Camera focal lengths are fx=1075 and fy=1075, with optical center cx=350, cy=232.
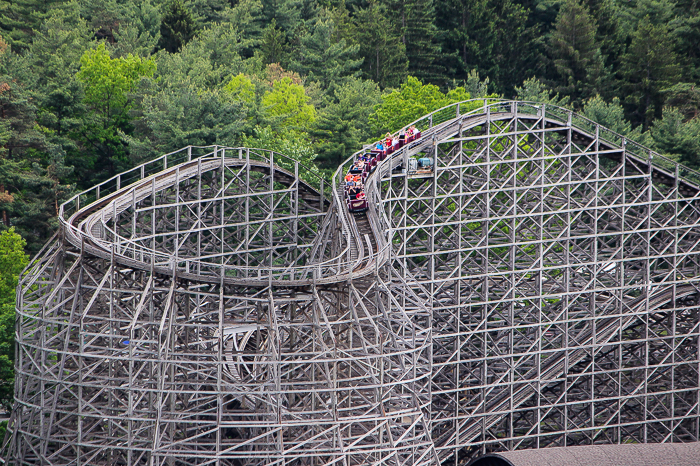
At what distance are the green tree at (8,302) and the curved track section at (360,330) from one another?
938 mm

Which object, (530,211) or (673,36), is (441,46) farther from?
(530,211)

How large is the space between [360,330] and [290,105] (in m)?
31.4

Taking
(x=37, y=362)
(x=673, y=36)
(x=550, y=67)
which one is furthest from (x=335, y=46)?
(x=37, y=362)

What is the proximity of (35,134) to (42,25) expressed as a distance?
15364mm

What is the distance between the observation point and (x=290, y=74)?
61688mm

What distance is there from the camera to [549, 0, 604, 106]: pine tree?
62031 mm

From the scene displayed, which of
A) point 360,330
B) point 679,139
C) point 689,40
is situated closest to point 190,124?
point 679,139

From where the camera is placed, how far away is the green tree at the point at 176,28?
63.7 m

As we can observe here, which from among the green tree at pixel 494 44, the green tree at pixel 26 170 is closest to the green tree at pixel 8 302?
the green tree at pixel 26 170

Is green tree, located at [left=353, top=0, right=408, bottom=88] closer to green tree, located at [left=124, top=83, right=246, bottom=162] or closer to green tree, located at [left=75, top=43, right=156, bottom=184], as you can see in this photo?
green tree, located at [left=75, top=43, right=156, bottom=184]

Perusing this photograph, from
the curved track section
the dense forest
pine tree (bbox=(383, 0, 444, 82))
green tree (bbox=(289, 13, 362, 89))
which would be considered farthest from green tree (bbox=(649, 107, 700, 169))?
green tree (bbox=(289, 13, 362, 89))

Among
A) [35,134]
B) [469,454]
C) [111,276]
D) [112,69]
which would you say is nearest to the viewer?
[111,276]

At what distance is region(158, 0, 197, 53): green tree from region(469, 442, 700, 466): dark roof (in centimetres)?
3912

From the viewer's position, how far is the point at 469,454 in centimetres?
3425
